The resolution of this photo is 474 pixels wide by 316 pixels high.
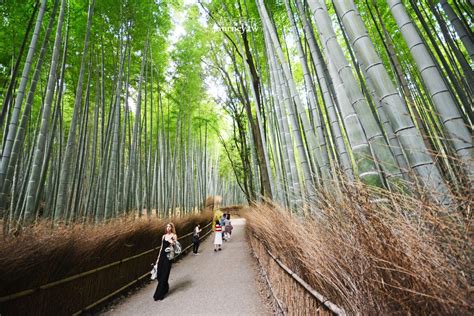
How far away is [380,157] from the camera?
1324 millimetres

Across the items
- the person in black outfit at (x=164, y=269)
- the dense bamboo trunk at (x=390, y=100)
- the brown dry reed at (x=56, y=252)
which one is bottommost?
the person in black outfit at (x=164, y=269)

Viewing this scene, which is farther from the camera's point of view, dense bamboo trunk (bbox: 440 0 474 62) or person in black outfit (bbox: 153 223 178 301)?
person in black outfit (bbox: 153 223 178 301)

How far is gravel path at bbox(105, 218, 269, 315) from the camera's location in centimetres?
305

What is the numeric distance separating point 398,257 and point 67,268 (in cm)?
313

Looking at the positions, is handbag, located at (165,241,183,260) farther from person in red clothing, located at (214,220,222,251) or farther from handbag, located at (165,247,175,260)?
person in red clothing, located at (214,220,222,251)

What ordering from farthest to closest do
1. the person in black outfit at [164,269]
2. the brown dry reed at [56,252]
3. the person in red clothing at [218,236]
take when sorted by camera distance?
the person in red clothing at [218,236] → the person in black outfit at [164,269] → the brown dry reed at [56,252]

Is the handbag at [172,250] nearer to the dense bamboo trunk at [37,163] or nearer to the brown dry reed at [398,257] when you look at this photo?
the dense bamboo trunk at [37,163]

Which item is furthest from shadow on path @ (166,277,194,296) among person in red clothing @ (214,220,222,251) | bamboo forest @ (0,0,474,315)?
person in red clothing @ (214,220,222,251)

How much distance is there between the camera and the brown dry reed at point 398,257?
1.94 feet

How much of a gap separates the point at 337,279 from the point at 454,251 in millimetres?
571

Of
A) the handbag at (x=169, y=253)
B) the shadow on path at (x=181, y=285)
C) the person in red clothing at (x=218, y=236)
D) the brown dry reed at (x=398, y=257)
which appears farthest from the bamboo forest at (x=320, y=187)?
the person in red clothing at (x=218, y=236)

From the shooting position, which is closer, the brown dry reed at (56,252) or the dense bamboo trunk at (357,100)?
the dense bamboo trunk at (357,100)

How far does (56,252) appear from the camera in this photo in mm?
2309

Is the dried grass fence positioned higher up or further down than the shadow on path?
higher up
